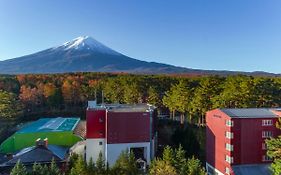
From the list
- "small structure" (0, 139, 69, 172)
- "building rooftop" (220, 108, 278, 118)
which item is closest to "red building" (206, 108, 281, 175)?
"building rooftop" (220, 108, 278, 118)

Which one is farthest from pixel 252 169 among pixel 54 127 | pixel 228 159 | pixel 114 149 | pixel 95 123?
pixel 54 127

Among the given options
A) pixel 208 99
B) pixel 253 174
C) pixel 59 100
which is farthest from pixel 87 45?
pixel 253 174

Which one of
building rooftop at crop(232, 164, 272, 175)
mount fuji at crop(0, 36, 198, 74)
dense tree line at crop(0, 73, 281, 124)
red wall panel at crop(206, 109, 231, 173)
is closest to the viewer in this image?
building rooftop at crop(232, 164, 272, 175)

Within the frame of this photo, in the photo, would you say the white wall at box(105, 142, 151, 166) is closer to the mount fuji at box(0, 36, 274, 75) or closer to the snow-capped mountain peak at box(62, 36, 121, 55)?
the mount fuji at box(0, 36, 274, 75)

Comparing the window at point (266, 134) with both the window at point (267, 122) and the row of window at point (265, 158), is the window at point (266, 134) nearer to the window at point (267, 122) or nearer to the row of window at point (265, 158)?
the window at point (267, 122)

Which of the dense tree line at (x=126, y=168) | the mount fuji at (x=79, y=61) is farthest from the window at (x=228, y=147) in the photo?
the mount fuji at (x=79, y=61)

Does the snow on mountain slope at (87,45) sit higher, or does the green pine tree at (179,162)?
the snow on mountain slope at (87,45)
